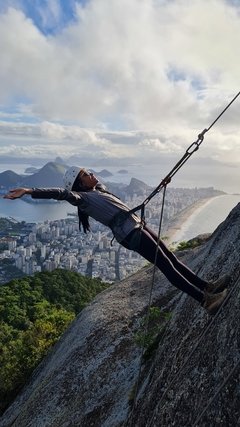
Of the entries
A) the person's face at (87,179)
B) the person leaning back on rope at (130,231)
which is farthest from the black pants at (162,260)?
the person's face at (87,179)

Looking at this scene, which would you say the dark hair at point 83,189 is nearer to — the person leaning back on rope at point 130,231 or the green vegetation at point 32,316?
the person leaning back on rope at point 130,231

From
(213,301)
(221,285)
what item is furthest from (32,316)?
(213,301)

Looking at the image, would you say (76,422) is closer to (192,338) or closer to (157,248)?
(192,338)

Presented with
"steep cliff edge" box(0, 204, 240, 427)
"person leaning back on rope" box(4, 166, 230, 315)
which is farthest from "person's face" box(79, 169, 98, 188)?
"steep cliff edge" box(0, 204, 240, 427)

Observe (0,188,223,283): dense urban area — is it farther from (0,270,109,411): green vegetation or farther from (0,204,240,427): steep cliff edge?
(0,204,240,427): steep cliff edge

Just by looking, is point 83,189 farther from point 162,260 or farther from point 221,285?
point 221,285

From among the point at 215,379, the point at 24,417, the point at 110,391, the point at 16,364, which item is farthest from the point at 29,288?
the point at 215,379
